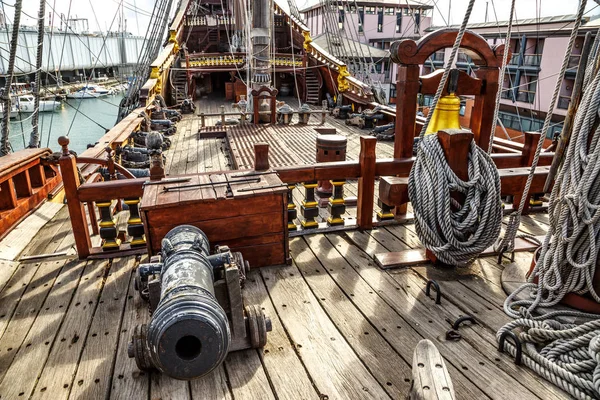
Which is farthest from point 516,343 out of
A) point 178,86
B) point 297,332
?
point 178,86

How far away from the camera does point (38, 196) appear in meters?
4.39

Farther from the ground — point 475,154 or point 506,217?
point 475,154

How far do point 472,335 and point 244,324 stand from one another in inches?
48.3

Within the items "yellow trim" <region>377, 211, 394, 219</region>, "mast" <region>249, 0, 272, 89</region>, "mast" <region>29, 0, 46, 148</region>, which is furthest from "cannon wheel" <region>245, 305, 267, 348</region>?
"mast" <region>249, 0, 272, 89</region>

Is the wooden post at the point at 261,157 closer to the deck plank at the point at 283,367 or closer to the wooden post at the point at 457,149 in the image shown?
the deck plank at the point at 283,367

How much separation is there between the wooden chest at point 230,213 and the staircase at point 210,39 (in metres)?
19.3

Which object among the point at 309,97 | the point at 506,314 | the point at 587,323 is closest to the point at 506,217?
the point at 506,314

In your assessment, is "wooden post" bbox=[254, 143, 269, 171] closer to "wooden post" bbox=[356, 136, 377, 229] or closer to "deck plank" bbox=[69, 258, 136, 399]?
"wooden post" bbox=[356, 136, 377, 229]

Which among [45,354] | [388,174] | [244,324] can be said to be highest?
[388,174]

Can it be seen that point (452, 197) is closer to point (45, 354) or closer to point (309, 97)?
point (45, 354)

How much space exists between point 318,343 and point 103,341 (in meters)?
1.18

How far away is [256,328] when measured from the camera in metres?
2.15

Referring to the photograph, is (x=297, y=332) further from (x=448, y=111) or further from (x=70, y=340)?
(x=448, y=111)

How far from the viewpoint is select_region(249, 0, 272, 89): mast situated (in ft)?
30.3
